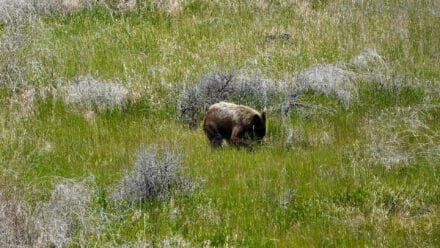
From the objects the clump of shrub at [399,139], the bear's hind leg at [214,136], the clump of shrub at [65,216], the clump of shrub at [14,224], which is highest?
the clump of shrub at [14,224]

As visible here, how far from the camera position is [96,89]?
10062mm

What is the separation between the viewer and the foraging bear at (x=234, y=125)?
8547 millimetres

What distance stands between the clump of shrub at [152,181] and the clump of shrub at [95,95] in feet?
8.88

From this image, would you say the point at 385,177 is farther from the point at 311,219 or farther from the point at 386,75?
the point at 386,75

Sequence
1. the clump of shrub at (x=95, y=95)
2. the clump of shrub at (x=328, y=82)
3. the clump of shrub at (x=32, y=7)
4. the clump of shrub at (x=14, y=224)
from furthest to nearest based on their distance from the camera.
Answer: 1. the clump of shrub at (x=32, y=7)
2. the clump of shrub at (x=328, y=82)
3. the clump of shrub at (x=95, y=95)
4. the clump of shrub at (x=14, y=224)

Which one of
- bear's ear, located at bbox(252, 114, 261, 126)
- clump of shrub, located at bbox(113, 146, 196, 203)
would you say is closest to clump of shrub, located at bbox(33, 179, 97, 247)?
clump of shrub, located at bbox(113, 146, 196, 203)

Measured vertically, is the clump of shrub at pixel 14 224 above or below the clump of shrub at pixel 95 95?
above

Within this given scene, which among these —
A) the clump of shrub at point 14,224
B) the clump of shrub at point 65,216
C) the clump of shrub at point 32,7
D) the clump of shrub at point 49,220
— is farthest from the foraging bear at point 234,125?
the clump of shrub at point 32,7

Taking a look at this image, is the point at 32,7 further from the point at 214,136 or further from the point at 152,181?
the point at 152,181

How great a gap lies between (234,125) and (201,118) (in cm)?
120

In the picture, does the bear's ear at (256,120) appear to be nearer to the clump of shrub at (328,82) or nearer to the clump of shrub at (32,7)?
the clump of shrub at (328,82)

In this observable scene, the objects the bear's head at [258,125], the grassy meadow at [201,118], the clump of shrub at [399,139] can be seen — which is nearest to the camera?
the grassy meadow at [201,118]

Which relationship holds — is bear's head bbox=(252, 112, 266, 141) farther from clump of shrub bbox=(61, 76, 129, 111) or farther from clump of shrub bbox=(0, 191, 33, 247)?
clump of shrub bbox=(0, 191, 33, 247)

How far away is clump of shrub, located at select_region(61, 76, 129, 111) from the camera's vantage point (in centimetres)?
986
